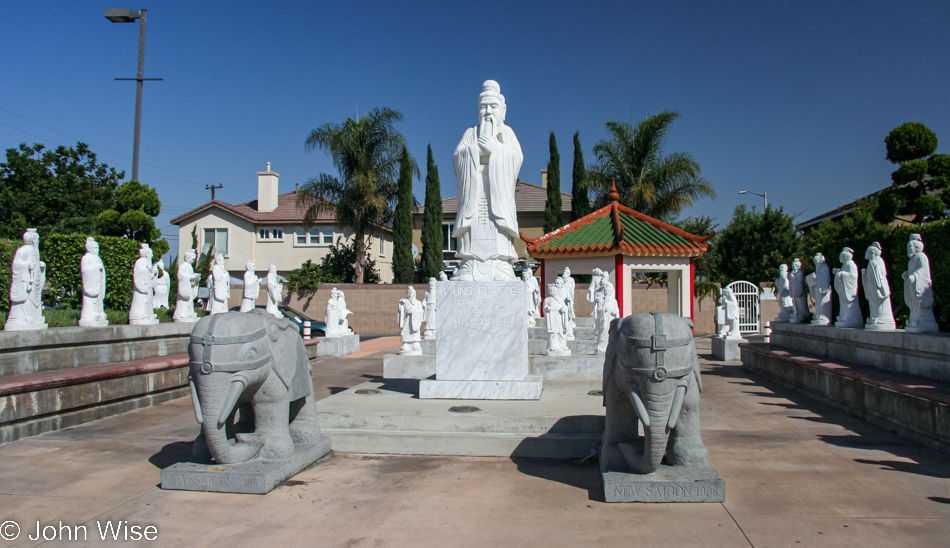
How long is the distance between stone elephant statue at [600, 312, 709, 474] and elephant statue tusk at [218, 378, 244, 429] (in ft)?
9.86

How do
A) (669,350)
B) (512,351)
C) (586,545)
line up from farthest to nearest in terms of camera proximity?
(512,351) → (669,350) → (586,545)

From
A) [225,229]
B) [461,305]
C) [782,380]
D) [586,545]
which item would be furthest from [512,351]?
[225,229]

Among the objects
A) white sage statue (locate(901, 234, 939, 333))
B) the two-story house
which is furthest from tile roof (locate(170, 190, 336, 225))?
white sage statue (locate(901, 234, 939, 333))

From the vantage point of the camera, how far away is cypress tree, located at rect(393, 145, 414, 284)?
30.9 metres

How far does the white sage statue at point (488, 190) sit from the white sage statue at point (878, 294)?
6108 mm

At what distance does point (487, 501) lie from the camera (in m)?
4.79

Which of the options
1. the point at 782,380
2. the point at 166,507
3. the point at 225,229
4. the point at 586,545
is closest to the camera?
the point at 586,545

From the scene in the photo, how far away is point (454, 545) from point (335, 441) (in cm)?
275

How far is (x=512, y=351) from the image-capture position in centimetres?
758

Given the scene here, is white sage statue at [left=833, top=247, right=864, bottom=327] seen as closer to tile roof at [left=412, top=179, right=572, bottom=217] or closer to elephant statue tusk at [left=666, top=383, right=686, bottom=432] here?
elephant statue tusk at [left=666, top=383, right=686, bottom=432]

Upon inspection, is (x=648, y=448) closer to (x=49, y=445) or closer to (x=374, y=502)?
(x=374, y=502)

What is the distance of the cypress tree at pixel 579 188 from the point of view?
31375 mm

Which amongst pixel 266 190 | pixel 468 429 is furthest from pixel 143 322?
pixel 266 190

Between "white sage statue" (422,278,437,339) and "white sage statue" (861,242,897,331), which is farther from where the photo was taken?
"white sage statue" (422,278,437,339)
